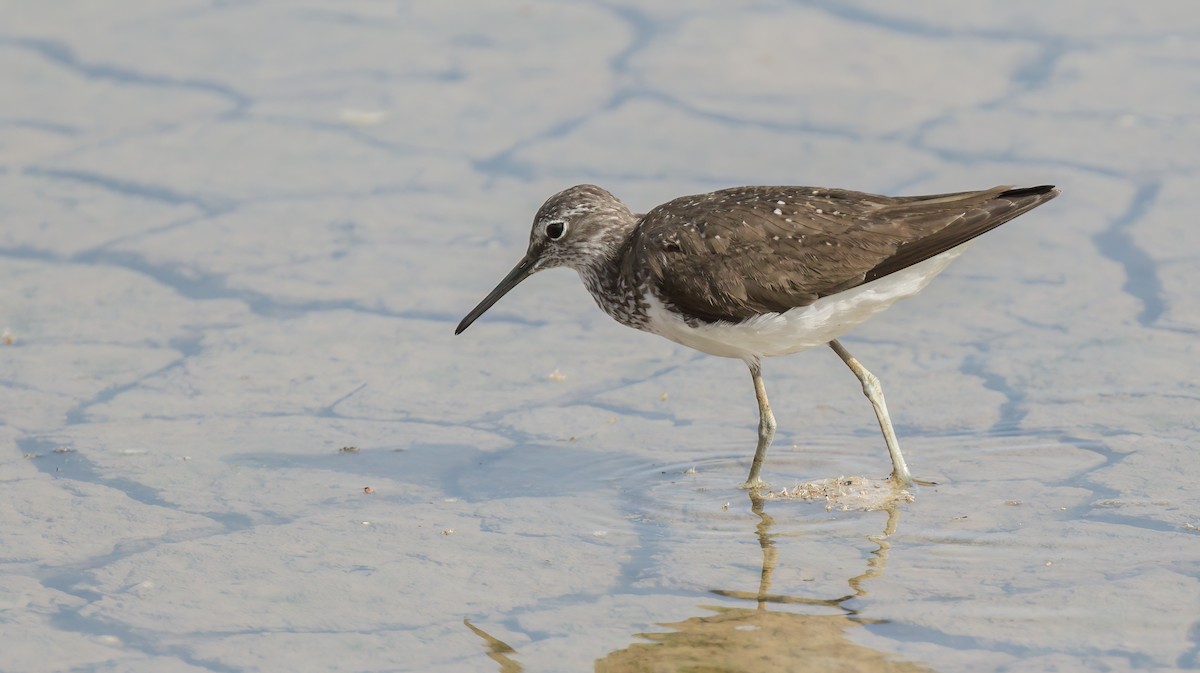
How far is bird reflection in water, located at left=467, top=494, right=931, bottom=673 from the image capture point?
504 cm

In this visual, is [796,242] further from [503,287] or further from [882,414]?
[503,287]

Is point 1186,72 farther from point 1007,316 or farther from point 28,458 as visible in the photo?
point 28,458

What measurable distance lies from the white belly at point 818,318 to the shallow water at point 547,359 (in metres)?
0.61

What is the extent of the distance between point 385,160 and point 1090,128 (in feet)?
14.5

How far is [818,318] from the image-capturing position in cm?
643

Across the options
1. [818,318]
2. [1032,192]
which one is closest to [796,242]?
[818,318]

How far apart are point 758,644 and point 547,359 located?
2.88 meters

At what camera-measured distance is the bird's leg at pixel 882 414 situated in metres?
6.51

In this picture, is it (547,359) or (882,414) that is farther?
(547,359)

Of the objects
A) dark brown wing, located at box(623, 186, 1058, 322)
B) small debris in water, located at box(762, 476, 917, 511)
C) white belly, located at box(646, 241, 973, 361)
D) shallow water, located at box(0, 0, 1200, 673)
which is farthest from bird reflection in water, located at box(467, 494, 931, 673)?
dark brown wing, located at box(623, 186, 1058, 322)

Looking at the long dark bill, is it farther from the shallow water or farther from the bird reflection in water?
the bird reflection in water

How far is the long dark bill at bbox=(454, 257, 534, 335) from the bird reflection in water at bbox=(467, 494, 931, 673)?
226 centimetres

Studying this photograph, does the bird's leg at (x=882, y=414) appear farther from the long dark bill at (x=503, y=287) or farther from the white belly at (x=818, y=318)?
the long dark bill at (x=503, y=287)

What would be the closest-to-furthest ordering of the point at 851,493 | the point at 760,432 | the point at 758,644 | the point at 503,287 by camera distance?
1. the point at 758,644
2. the point at 851,493
3. the point at 760,432
4. the point at 503,287
